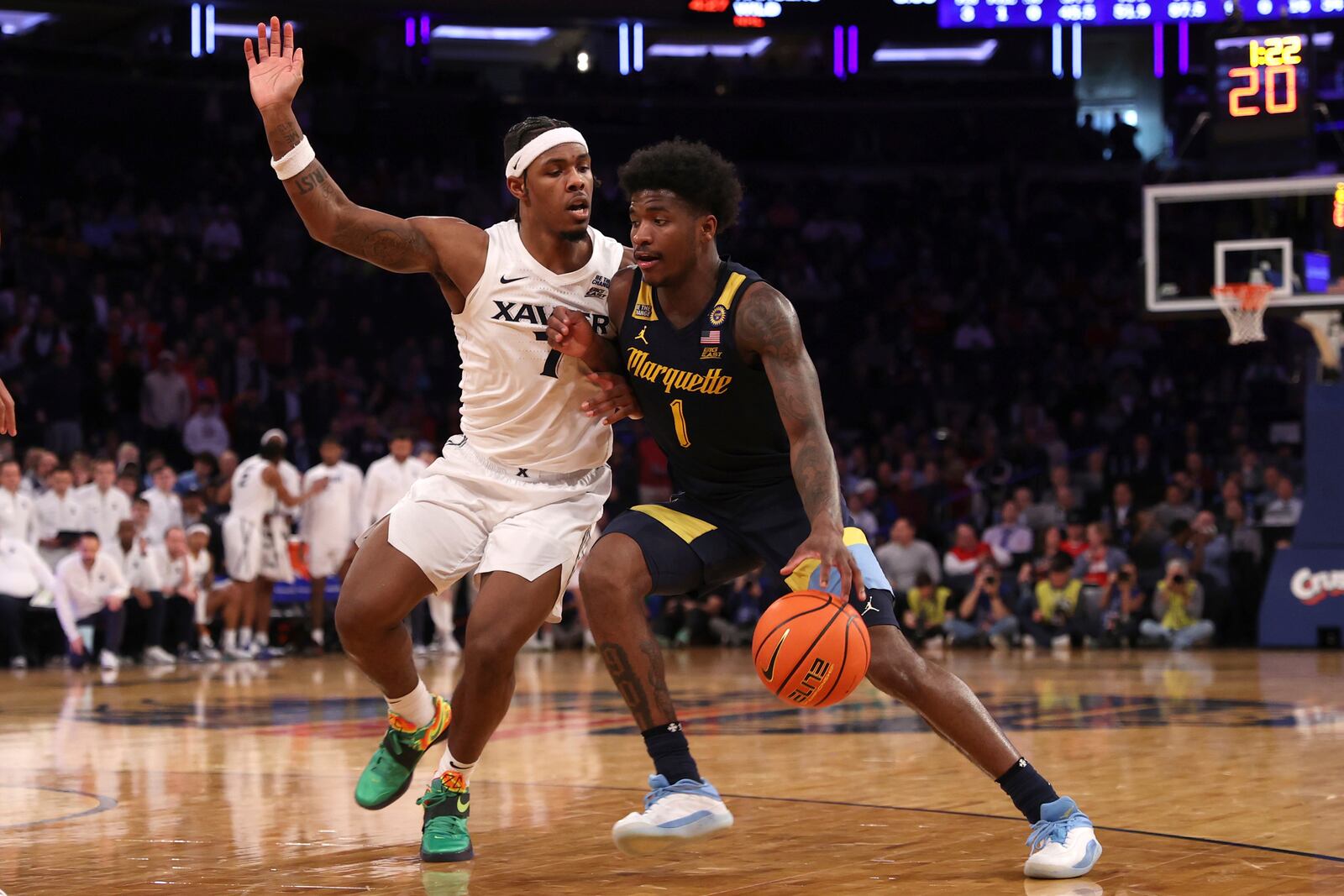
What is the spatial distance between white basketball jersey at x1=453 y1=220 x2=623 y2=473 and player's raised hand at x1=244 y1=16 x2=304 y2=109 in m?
0.80

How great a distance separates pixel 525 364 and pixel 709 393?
2.36ft

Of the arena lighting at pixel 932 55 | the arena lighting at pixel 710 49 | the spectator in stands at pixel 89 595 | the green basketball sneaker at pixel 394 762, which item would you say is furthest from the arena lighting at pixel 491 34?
the green basketball sneaker at pixel 394 762

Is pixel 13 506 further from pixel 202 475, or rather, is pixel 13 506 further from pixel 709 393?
pixel 709 393

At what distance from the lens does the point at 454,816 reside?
5.16m

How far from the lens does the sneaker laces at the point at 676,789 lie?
15.9 ft

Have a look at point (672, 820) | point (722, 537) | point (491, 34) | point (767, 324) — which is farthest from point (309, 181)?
point (491, 34)

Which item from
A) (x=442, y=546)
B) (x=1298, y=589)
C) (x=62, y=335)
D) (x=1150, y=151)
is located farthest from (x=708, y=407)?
(x=1150, y=151)

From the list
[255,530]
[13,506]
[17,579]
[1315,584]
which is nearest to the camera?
[17,579]

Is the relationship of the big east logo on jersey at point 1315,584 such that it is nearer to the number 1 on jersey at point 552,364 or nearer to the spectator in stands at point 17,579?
the spectator in stands at point 17,579

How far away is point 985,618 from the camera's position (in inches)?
634

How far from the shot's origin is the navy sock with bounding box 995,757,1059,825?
486 centimetres

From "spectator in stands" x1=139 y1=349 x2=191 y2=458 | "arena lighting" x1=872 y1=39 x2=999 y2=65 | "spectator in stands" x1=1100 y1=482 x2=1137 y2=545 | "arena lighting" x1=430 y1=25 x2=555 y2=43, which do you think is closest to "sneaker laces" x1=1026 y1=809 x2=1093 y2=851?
"spectator in stands" x1=1100 y1=482 x2=1137 y2=545

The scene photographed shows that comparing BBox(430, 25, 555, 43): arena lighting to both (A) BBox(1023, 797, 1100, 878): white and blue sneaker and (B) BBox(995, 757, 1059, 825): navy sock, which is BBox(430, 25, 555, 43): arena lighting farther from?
(A) BBox(1023, 797, 1100, 878): white and blue sneaker

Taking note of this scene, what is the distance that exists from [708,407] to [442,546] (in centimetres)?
102
